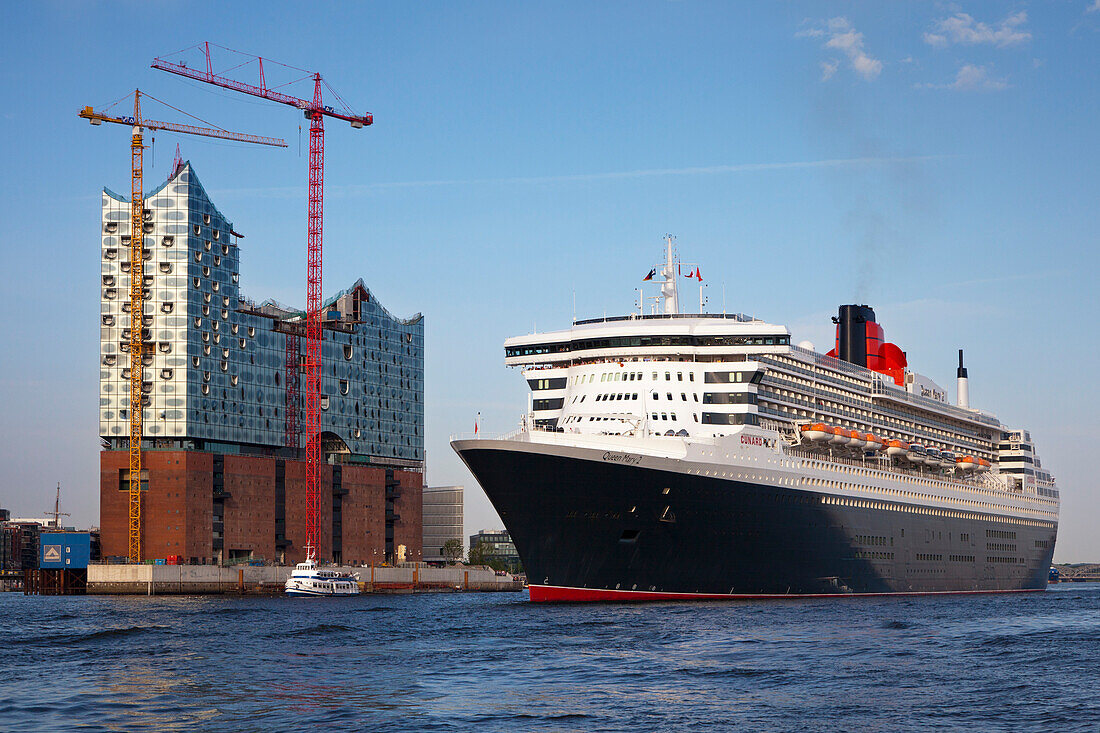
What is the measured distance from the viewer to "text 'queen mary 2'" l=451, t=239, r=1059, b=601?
193ft

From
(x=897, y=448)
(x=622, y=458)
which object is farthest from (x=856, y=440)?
(x=622, y=458)

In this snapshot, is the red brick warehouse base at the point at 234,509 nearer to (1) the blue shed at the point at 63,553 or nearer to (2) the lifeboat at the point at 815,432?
(1) the blue shed at the point at 63,553

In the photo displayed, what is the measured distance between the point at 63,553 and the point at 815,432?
283 feet

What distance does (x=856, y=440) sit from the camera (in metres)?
73.4

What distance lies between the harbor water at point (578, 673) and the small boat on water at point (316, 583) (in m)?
50.5

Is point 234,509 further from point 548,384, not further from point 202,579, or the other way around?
point 548,384

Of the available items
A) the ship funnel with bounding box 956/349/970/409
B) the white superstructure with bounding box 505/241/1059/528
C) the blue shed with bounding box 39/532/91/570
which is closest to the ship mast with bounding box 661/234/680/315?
the white superstructure with bounding box 505/241/1059/528

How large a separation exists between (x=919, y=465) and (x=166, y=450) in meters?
78.3

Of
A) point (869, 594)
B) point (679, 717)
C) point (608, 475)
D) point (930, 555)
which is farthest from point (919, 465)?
point (679, 717)

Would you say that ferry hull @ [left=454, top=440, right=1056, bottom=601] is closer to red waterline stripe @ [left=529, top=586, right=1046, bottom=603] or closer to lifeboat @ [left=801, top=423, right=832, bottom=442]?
red waterline stripe @ [left=529, top=586, right=1046, bottom=603]

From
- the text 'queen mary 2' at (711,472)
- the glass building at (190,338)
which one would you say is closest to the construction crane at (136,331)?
the glass building at (190,338)

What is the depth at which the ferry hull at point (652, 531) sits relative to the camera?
58062 millimetres

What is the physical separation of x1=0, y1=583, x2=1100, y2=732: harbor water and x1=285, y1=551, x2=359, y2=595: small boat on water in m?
50.5

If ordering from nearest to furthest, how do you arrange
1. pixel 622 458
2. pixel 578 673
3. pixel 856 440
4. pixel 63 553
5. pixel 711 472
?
pixel 578 673, pixel 622 458, pixel 711 472, pixel 856 440, pixel 63 553
